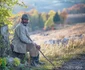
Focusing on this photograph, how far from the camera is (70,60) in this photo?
7766mm

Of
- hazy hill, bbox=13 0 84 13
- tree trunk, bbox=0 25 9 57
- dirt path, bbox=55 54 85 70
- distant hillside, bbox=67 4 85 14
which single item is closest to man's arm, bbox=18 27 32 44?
tree trunk, bbox=0 25 9 57

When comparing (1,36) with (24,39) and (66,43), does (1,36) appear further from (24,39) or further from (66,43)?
(66,43)

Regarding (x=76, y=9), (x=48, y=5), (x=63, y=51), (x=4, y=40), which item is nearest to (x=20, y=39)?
(x=4, y=40)

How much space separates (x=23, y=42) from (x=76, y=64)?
5.61 feet

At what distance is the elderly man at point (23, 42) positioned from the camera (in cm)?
669

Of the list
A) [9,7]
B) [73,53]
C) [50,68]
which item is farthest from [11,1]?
[73,53]

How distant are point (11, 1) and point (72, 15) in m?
4.03

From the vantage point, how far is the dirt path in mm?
7035

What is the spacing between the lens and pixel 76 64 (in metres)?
7.40

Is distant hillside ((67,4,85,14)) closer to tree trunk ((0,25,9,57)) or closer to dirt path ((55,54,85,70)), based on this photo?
dirt path ((55,54,85,70))

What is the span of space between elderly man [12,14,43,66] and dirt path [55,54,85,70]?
928mm

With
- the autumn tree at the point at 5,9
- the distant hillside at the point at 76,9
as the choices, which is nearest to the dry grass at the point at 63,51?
the distant hillside at the point at 76,9

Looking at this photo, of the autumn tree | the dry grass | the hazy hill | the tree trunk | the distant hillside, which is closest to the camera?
the autumn tree

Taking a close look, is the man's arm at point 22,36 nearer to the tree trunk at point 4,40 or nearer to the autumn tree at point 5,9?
the tree trunk at point 4,40
